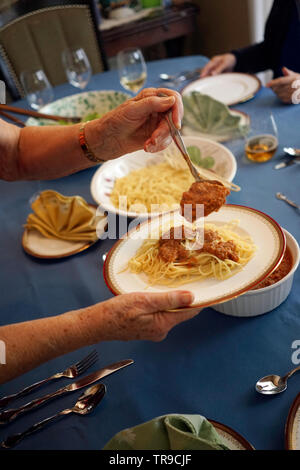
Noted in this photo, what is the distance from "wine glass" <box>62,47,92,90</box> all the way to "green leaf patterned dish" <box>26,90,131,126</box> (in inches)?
10.9

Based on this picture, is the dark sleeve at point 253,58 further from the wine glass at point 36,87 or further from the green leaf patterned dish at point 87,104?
the wine glass at point 36,87

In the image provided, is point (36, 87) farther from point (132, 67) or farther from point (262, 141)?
point (262, 141)

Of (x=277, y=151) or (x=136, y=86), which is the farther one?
(x=136, y=86)

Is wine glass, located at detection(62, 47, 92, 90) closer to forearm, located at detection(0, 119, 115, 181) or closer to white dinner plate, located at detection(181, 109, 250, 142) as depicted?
white dinner plate, located at detection(181, 109, 250, 142)

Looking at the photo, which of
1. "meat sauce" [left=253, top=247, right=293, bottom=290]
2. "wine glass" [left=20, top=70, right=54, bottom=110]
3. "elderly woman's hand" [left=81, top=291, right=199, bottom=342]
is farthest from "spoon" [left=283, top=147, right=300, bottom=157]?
"wine glass" [left=20, top=70, right=54, bottom=110]

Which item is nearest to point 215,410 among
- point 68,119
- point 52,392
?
point 52,392

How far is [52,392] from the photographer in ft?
3.21

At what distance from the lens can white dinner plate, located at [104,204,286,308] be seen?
0.92 metres

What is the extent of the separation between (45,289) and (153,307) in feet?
1.71

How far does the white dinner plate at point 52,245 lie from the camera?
1388 mm

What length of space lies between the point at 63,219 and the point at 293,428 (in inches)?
38.2

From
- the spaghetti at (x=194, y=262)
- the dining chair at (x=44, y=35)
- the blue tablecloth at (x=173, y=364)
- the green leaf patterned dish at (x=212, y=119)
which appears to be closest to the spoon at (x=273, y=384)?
the blue tablecloth at (x=173, y=364)

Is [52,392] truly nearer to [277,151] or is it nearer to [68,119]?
[277,151]

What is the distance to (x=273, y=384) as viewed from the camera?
2.79ft
